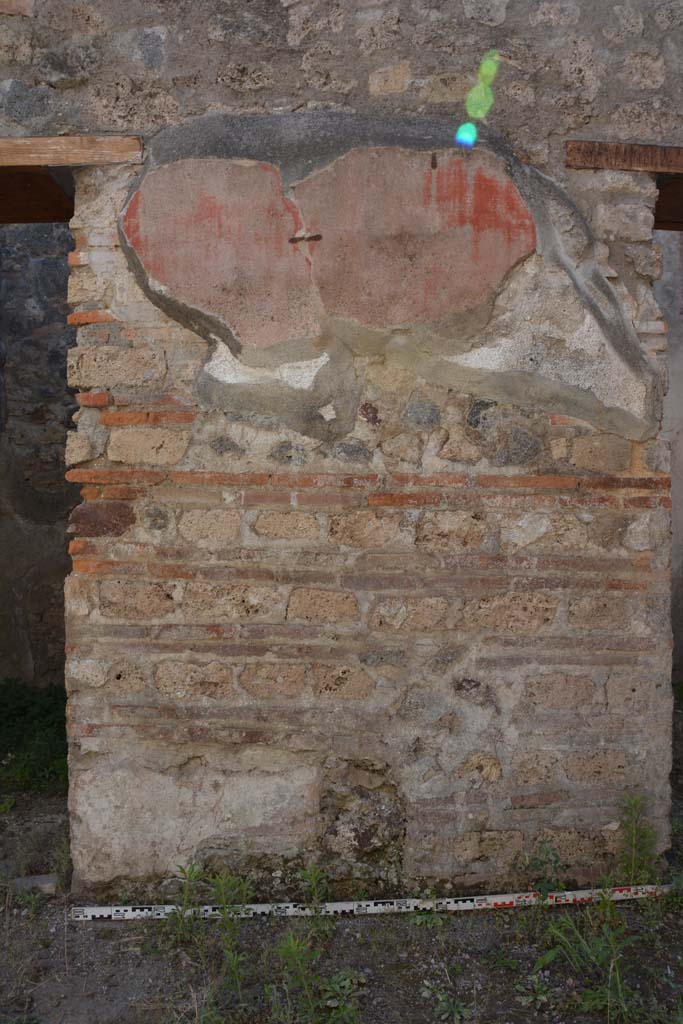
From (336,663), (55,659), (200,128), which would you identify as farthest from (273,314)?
(55,659)

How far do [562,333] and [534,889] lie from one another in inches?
73.5

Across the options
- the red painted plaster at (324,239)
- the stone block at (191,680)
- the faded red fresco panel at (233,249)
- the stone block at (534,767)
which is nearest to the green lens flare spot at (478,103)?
the red painted plaster at (324,239)

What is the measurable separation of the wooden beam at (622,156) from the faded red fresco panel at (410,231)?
0.87 ft

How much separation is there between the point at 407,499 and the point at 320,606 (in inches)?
18.1

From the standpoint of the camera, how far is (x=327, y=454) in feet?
9.54

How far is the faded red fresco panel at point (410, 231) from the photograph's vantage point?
2.83 m

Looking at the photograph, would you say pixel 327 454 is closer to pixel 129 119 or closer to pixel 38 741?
pixel 129 119

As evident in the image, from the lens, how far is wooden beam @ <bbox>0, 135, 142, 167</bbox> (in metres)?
2.88

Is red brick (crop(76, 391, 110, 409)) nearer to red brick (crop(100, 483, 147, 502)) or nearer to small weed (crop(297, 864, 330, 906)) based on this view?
red brick (crop(100, 483, 147, 502))

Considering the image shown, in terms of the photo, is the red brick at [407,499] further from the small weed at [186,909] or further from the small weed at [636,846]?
the small weed at [186,909]

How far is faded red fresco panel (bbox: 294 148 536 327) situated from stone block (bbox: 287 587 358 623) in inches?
35.8

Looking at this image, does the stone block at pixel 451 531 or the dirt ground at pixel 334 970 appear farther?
the stone block at pixel 451 531

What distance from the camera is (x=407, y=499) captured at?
2908 millimetres

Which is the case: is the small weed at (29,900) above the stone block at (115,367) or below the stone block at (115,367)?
below
